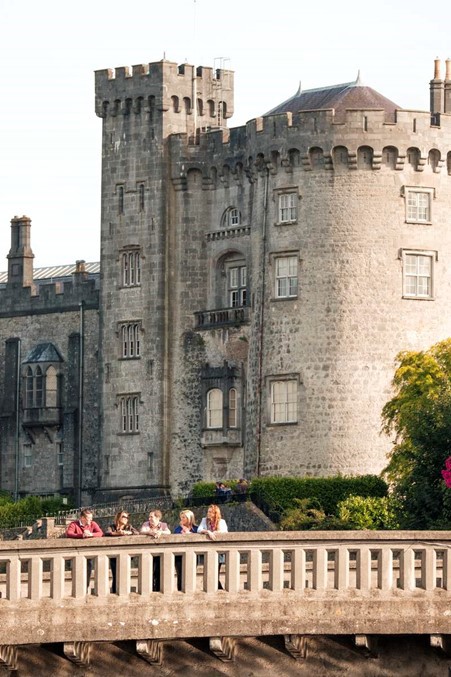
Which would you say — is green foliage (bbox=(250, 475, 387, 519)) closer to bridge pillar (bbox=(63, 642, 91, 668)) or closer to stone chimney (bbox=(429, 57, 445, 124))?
stone chimney (bbox=(429, 57, 445, 124))

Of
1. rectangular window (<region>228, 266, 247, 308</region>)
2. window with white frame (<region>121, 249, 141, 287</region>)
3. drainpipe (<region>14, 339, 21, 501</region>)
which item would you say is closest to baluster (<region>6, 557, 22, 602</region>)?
rectangular window (<region>228, 266, 247, 308</region>)

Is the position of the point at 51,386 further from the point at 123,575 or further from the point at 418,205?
the point at 123,575

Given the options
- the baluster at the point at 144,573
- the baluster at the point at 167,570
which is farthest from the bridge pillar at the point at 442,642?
the baluster at the point at 144,573

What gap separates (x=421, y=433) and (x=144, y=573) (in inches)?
1308

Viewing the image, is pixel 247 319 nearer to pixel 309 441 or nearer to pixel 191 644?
pixel 309 441

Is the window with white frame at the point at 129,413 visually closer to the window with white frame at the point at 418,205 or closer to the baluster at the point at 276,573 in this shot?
the window with white frame at the point at 418,205

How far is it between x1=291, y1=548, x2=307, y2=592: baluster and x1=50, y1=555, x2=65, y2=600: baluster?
3171 mm

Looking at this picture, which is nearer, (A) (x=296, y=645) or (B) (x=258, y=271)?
(A) (x=296, y=645)

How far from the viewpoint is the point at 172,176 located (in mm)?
86938

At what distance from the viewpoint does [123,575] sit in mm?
33188

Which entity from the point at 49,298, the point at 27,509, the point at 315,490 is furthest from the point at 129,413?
the point at 49,298

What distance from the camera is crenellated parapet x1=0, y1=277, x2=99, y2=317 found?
98562mm

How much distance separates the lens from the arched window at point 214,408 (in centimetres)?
8406

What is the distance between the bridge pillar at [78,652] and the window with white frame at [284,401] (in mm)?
45564
